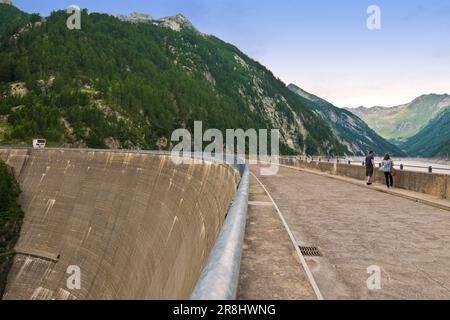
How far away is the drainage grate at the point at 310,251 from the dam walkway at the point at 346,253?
4cm

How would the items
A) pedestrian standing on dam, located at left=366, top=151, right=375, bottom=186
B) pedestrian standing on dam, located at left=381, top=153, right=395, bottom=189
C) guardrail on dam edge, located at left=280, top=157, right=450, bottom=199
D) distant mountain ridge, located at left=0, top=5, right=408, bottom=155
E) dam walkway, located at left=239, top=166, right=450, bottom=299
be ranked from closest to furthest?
dam walkway, located at left=239, top=166, right=450, bottom=299 → guardrail on dam edge, located at left=280, top=157, right=450, bottom=199 → pedestrian standing on dam, located at left=381, top=153, right=395, bottom=189 → pedestrian standing on dam, located at left=366, top=151, right=375, bottom=186 → distant mountain ridge, located at left=0, top=5, right=408, bottom=155

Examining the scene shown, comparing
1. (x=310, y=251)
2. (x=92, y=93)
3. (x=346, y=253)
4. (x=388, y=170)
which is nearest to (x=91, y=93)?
(x=92, y=93)

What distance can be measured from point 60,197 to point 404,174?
4640 cm

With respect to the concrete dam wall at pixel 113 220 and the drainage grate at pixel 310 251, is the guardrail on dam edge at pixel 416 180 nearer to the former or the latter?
the concrete dam wall at pixel 113 220

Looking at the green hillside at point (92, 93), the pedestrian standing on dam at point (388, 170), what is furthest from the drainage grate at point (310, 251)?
the green hillside at point (92, 93)

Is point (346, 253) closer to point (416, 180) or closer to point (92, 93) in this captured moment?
point (416, 180)

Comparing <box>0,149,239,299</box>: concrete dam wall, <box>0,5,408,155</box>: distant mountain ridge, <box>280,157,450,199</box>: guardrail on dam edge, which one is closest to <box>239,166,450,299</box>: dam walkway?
<box>280,157,450,199</box>: guardrail on dam edge

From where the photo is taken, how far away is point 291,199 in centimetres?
1656

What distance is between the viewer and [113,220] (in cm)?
4228

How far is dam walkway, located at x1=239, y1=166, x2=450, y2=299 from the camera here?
5.57 meters

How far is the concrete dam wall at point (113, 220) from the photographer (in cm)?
2383

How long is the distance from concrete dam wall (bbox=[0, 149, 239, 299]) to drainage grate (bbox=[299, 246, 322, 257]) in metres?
8.99

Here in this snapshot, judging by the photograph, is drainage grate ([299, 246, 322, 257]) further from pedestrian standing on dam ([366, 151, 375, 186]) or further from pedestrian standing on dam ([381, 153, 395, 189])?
pedestrian standing on dam ([366, 151, 375, 186])

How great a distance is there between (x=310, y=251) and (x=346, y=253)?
2.25ft
